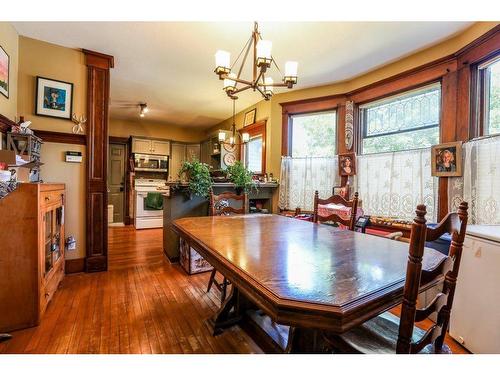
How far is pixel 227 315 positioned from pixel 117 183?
5.26 meters

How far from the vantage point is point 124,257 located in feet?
11.1

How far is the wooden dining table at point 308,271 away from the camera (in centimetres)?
65

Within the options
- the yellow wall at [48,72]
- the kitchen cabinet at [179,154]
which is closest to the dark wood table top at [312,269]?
the yellow wall at [48,72]

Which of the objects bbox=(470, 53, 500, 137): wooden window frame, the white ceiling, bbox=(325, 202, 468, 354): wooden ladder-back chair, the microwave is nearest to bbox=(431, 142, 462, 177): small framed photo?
bbox=(470, 53, 500, 137): wooden window frame

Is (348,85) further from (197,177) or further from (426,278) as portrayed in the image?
(426,278)

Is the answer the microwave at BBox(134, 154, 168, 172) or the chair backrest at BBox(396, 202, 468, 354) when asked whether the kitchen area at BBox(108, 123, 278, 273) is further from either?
the chair backrest at BBox(396, 202, 468, 354)

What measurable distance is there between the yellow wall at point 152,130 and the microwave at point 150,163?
60 centimetres

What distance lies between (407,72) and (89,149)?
3718 millimetres

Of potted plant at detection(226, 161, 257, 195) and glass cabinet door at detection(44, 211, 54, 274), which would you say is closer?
glass cabinet door at detection(44, 211, 54, 274)

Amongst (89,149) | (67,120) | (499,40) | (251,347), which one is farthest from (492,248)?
(67,120)

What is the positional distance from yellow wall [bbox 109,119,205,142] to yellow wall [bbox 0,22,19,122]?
11.4ft

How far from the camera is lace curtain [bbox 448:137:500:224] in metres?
1.97

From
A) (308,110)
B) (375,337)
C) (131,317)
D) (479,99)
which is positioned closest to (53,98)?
(131,317)
